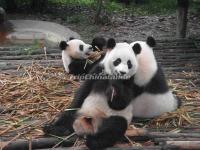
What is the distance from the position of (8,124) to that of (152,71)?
1210 millimetres

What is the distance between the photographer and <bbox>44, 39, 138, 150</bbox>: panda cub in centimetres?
307

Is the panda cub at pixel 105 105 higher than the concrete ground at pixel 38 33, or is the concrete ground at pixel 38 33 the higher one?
the panda cub at pixel 105 105

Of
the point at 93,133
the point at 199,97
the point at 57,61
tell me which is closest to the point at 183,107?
the point at 199,97

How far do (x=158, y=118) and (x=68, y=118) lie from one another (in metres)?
0.75

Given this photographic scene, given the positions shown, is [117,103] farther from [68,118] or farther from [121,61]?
[68,118]

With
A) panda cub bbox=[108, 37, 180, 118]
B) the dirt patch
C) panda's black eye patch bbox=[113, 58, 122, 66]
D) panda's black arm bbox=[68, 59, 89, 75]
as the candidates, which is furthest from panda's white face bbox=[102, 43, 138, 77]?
the dirt patch

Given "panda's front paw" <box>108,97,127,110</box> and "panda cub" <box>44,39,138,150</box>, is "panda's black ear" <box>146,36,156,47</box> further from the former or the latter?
"panda's front paw" <box>108,97,127,110</box>

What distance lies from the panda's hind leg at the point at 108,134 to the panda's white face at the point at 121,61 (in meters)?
0.36

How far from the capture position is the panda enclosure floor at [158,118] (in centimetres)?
309

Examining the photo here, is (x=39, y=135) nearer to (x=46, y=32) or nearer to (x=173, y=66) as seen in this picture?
(x=173, y=66)

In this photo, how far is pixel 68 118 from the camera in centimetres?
340

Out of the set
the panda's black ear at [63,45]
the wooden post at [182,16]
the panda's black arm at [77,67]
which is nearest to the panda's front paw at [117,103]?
the panda's black arm at [77,67]

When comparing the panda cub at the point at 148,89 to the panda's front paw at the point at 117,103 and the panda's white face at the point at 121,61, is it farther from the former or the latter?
the panda's front paw at the point at 117,103

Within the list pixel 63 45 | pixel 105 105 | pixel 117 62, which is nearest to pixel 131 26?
pixel 63 45
